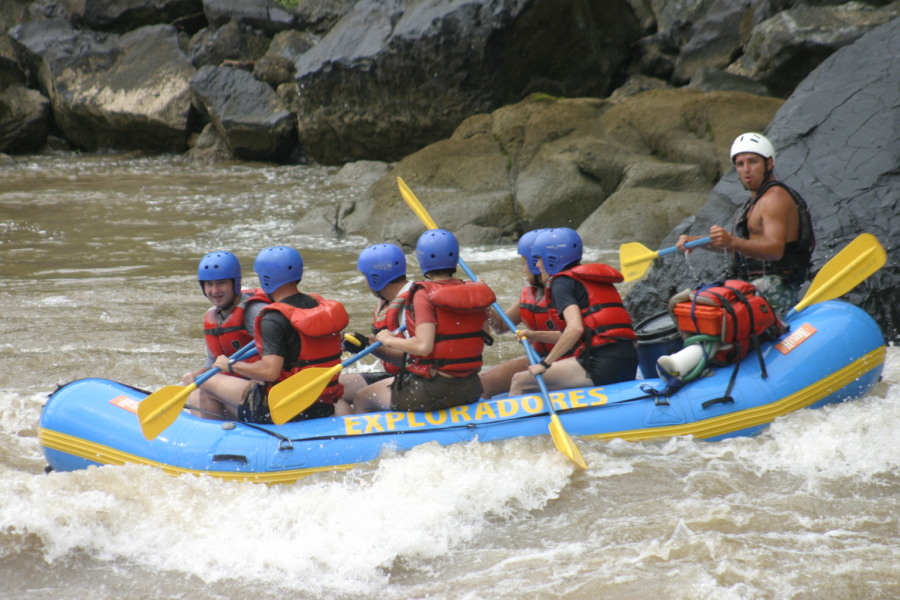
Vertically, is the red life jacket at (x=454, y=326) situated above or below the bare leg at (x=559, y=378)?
above

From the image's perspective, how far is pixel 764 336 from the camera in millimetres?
4504

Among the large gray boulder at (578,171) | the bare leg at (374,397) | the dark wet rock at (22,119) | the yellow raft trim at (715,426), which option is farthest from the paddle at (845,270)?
the dark wet rock at (22,119)

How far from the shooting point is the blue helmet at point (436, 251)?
426 cm

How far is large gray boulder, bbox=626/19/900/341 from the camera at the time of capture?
5957 millimetres

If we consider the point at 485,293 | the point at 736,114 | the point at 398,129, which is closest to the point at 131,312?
the point at 485,293

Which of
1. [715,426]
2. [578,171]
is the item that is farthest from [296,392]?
[578,171]

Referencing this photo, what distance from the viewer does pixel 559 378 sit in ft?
15.4

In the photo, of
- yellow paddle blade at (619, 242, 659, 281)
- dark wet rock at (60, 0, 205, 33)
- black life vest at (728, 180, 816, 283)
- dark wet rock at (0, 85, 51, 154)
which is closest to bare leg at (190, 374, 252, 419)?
yellow paddle blade at (619, 242, 659, 281)

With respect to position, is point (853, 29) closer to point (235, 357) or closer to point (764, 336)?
point (764, 336)

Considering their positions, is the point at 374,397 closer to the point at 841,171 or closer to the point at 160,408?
the point at 160,408

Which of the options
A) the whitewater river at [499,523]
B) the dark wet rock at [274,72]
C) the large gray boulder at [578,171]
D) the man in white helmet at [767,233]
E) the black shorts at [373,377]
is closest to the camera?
the whitewater river at [499,523]

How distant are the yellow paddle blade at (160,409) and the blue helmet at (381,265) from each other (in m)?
1.09

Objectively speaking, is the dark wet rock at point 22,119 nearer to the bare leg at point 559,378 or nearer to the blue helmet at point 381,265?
the blue helmet at point 381,265

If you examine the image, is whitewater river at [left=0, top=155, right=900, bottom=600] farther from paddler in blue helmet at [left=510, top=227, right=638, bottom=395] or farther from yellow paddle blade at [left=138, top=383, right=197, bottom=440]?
paddler in blue helmet at [left=510, top=227, right=638, bottom=395]
